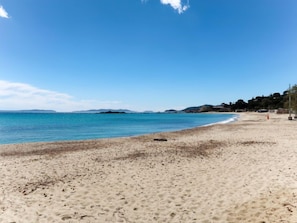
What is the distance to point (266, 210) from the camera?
Result: 23.5ft

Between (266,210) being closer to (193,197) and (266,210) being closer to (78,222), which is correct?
(193,197)

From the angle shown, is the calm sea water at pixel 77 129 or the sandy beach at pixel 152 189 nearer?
the sandy beach at pixel 152 189

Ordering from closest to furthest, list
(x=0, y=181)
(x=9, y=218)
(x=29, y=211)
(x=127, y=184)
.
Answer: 1. (x=9, y=218)
2. (x=29, y=211)
3. (x=127, y=184)
4. (x=0, y=181)

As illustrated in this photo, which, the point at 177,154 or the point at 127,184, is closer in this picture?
the point at 127,184

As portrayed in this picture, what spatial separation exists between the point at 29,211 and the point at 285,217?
6.50 meters

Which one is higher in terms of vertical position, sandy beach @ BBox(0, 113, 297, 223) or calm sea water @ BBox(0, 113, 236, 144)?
sandy beach @ BBox(0, 113, 297, 223)

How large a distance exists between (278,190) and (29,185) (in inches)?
335

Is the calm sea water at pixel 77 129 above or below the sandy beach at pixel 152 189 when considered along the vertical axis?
below

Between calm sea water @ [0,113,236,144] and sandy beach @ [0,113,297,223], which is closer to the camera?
sandy beach @ [0,113,297,223]

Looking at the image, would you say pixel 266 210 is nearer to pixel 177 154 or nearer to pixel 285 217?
pixel 285 217

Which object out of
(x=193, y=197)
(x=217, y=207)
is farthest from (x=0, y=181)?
(x=217, y=207)

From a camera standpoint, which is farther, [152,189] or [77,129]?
[77,129]

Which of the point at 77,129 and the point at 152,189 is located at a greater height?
the point at 152,189

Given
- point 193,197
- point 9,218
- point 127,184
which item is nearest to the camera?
point 9,218
